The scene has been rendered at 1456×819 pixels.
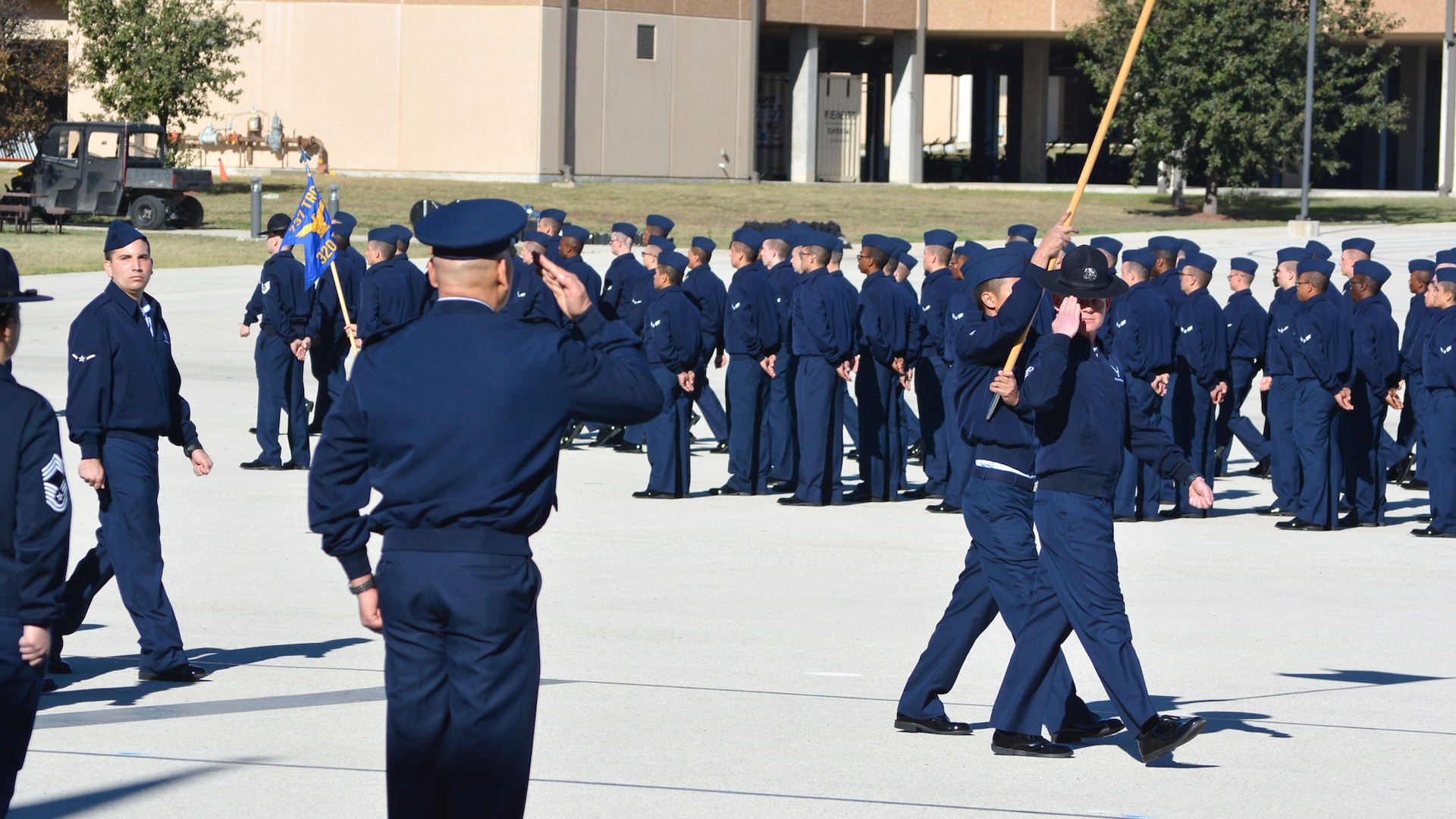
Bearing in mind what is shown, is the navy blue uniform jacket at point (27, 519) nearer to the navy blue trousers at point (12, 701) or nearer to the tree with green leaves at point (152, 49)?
the navy blue trousers at point (12, 701)

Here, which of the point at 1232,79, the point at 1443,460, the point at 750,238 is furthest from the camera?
the point at 1232,79

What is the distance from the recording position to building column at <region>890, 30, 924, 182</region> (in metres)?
51.0

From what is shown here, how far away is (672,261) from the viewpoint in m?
14.7

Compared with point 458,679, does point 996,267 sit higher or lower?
higher

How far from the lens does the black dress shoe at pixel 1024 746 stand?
695 centimetres

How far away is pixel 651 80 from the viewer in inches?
1831

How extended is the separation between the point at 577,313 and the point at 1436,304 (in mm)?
10485

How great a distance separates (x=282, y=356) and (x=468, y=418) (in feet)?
36.6

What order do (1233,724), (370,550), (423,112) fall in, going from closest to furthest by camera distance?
1. (1233,724)
2. (370,550)
3. (423,112)

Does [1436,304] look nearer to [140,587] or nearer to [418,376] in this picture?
[140,587]

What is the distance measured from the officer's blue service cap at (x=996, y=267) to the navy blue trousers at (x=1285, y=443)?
23.1 feet

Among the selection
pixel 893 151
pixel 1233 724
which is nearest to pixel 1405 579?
pixel 1233 724

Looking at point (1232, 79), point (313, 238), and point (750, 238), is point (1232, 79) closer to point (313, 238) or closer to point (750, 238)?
point (750, 238)

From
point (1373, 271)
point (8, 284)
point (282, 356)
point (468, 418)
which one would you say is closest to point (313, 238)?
point (282, 356)
